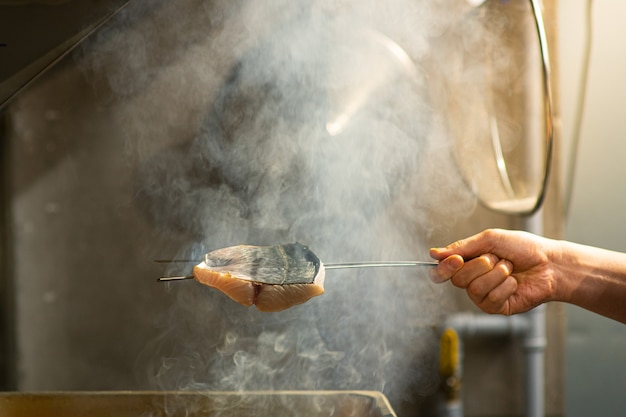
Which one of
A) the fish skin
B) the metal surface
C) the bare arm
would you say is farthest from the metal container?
the metal surface

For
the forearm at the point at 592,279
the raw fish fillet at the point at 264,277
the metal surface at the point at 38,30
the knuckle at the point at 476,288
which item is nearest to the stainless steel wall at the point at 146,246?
the forearm at the point at 592,279

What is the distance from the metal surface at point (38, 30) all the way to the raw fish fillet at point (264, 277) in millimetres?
539

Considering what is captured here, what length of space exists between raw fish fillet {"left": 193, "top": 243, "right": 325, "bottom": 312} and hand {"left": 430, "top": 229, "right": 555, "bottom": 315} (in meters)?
0.32

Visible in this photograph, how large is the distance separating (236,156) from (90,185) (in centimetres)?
55

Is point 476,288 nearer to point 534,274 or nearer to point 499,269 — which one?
point 499,269

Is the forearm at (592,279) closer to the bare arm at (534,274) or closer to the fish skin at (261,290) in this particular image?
the bare arm at (534,274)

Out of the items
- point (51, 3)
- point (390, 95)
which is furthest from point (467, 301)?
point (51, 3)

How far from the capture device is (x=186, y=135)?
195cm

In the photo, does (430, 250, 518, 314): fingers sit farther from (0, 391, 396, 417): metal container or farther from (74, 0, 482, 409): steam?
(74, 0, 482, 409): steam

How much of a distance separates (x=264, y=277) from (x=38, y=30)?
2.17ft

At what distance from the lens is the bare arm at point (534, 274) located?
137cm

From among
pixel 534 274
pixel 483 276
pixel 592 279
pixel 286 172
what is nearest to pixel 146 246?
pixel 286 172

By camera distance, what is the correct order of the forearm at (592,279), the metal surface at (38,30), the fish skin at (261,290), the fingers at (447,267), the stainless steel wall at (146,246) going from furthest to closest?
the stainless steel wall at (146,246) < the forearm at (592,279) < the fingers at (447,267) < the fish skin at (261,290) < the metal surface at (38,30)

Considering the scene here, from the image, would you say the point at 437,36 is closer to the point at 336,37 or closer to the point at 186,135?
the point at 336,37
